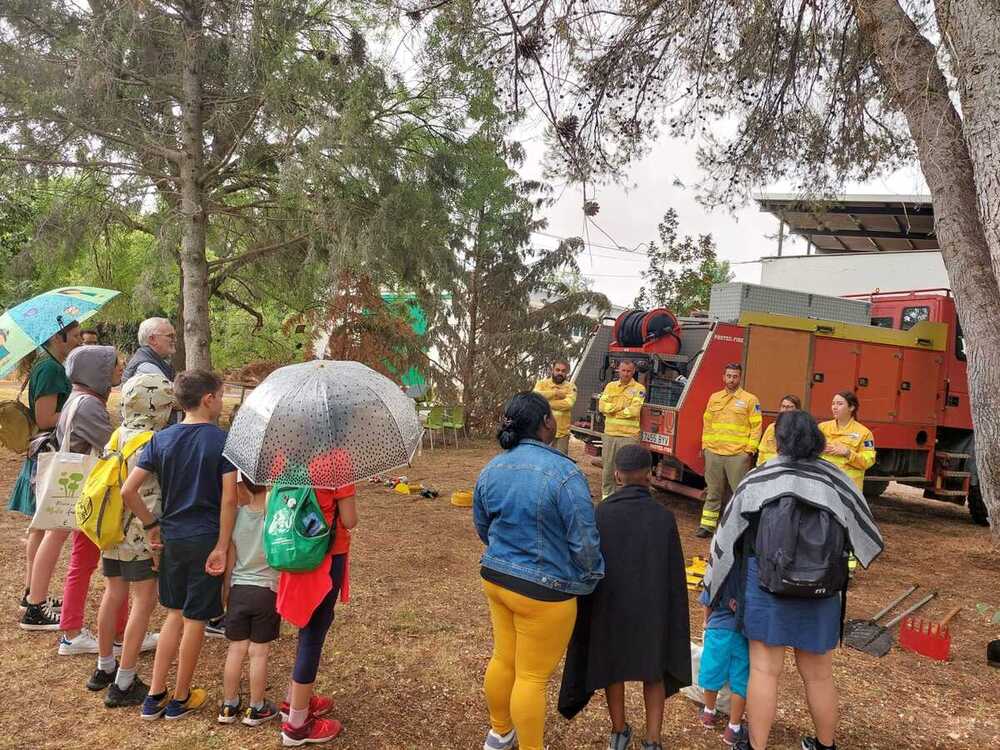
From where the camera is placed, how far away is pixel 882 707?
3.57m

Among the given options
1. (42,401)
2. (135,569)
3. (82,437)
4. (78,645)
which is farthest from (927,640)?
(42,401)

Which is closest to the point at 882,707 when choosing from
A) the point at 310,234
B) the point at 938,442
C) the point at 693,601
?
the point at 693,601

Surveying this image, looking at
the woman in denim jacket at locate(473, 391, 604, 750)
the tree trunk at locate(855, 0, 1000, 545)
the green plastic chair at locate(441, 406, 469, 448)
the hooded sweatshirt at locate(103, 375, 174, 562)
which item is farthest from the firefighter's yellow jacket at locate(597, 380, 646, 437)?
the green plastic chair at locate(441, 406, 469, 448)

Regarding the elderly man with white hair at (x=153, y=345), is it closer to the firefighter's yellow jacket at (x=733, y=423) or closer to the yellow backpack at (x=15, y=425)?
the yellow backpack at (x=15, y=425)

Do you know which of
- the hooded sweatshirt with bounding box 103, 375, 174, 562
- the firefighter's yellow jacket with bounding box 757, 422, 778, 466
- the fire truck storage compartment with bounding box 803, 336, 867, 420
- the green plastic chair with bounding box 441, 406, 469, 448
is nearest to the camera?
the hooded sweatshirt with bounding box 103, 375, 174, 562

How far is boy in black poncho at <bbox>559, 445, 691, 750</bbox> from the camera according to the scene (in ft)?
9.00

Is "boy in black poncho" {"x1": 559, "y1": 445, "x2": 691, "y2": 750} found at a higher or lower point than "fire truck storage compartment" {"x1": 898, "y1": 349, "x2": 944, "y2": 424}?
lower

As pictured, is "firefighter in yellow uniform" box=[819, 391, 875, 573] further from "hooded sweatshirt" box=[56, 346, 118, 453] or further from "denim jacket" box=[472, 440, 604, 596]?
"hooded sweatshirt" box=[56, 346, 118, 453]

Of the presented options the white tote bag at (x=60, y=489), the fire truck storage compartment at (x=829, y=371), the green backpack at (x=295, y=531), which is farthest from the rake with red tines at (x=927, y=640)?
the white tote bag at (x=60, y=489)

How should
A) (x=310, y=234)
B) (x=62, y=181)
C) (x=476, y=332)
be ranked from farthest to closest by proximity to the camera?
(x=476, y=332)
(x=62, y=181)
(x=310, y=234)

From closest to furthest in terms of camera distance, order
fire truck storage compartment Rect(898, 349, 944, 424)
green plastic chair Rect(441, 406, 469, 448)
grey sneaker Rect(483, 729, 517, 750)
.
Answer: grey sneaker Rect(483, 729, 517, 750), fire truck storage compartment Rect(898, 349, 944, 424), green plastic chair Rect(441, 406, 469, 448)

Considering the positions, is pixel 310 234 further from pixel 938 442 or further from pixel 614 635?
pixel 938 442

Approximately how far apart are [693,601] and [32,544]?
14.3ft

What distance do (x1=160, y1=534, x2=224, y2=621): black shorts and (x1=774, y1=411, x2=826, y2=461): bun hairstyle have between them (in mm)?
2464
